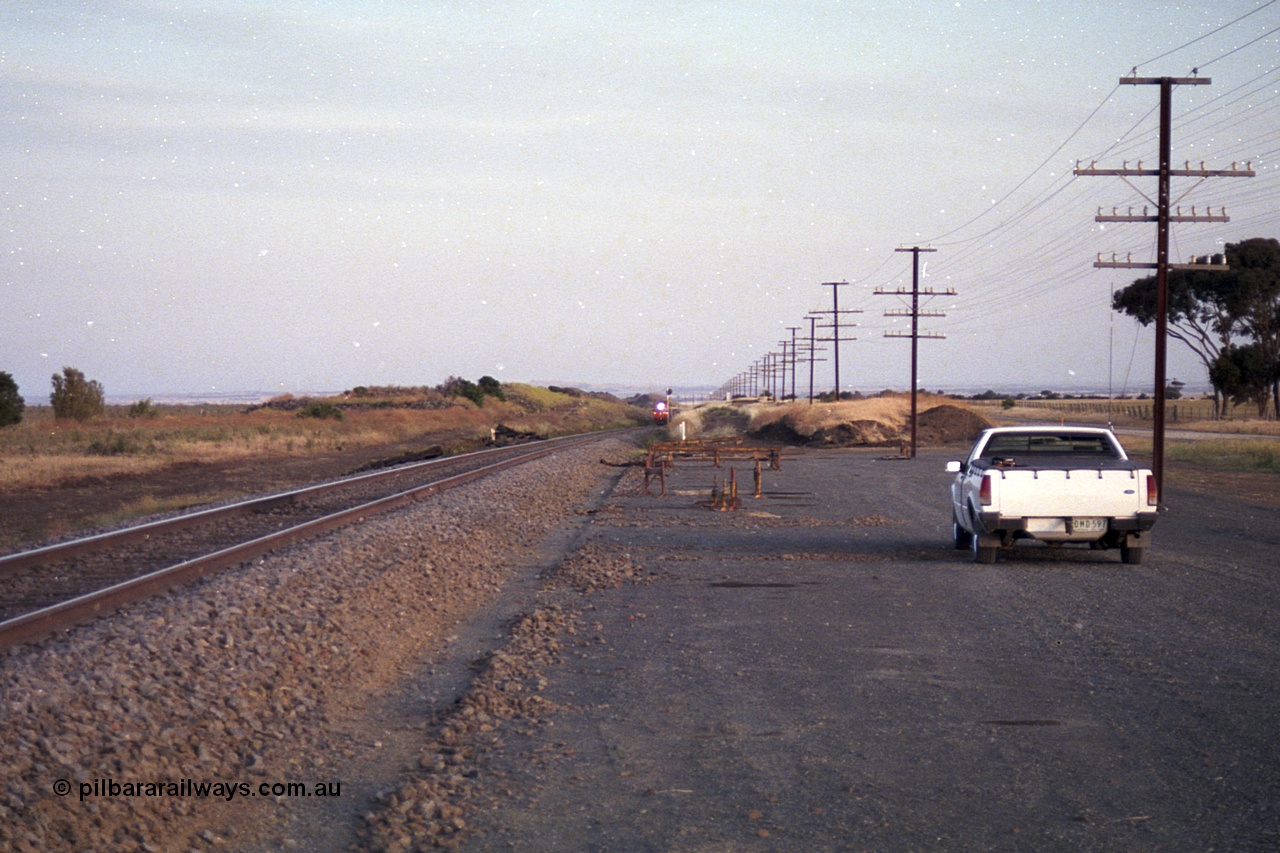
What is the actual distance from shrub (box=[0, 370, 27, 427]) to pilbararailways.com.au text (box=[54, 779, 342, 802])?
63.3m

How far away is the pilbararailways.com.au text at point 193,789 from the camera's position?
5203mm

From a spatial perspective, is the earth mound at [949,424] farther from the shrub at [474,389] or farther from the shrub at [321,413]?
the shrub at [474,389]

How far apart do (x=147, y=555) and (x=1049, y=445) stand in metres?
12.2

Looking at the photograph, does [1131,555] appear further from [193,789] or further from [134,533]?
[134,533]

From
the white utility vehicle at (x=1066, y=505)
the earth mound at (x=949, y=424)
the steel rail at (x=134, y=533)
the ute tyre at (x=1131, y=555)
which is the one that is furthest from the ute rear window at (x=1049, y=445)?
the earth mound at (x=949, y=424)

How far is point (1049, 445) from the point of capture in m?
15.7

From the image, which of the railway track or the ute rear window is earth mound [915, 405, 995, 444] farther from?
the ute rear window

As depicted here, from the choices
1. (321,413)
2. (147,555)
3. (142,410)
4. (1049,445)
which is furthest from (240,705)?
(321,413)

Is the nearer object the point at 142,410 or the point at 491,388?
the point at 142,410

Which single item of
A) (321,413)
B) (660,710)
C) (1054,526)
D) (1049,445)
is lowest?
(660,710)

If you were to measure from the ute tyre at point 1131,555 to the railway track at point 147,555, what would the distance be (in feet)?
34.3

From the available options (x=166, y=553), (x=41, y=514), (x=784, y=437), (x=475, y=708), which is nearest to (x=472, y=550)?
(x=166, y=553)

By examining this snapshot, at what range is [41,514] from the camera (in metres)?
24.4

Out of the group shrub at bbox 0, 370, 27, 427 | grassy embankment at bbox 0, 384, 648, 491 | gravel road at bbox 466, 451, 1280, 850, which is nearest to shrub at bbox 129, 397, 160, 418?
grassy embankment at bbox 0, 384, 648, 491
